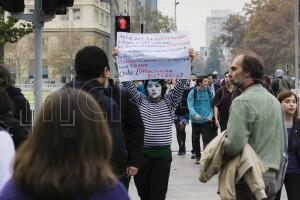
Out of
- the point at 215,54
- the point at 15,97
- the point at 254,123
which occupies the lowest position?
the point at 254,123

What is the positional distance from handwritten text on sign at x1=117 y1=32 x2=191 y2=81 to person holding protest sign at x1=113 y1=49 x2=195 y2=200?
0.40 ft

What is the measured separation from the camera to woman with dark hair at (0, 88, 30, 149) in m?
4.62

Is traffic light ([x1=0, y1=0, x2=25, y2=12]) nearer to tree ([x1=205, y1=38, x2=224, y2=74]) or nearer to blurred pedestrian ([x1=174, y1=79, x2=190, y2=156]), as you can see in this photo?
blurred pedestrian ([x1=174, y1=79, x2=190, y2=156])

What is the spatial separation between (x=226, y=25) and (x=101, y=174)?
3547 inches

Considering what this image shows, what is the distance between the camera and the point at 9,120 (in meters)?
4.98

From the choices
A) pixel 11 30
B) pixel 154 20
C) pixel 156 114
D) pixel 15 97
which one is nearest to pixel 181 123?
pixel 11 30

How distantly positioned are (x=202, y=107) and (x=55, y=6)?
5.43 m

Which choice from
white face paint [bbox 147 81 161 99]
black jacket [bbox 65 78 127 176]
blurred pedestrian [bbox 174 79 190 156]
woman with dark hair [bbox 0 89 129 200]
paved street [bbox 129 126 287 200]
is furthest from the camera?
blurred pedestrian [bbox 174 79 190 156]

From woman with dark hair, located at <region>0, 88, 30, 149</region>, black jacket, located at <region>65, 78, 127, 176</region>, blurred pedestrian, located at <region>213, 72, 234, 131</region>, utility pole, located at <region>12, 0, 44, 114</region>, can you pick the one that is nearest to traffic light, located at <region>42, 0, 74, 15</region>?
utility pole, located at <region>12, 0, 44, 114</region>

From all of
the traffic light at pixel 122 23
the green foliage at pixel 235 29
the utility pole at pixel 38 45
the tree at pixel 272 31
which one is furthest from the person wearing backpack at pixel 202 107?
the green foliage at pixel 235 29

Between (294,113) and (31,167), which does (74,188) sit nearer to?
(31,167)

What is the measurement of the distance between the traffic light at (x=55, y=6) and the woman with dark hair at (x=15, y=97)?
1.75 m

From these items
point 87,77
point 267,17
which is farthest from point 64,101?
point 267,17

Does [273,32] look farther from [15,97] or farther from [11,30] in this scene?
[15,97]
